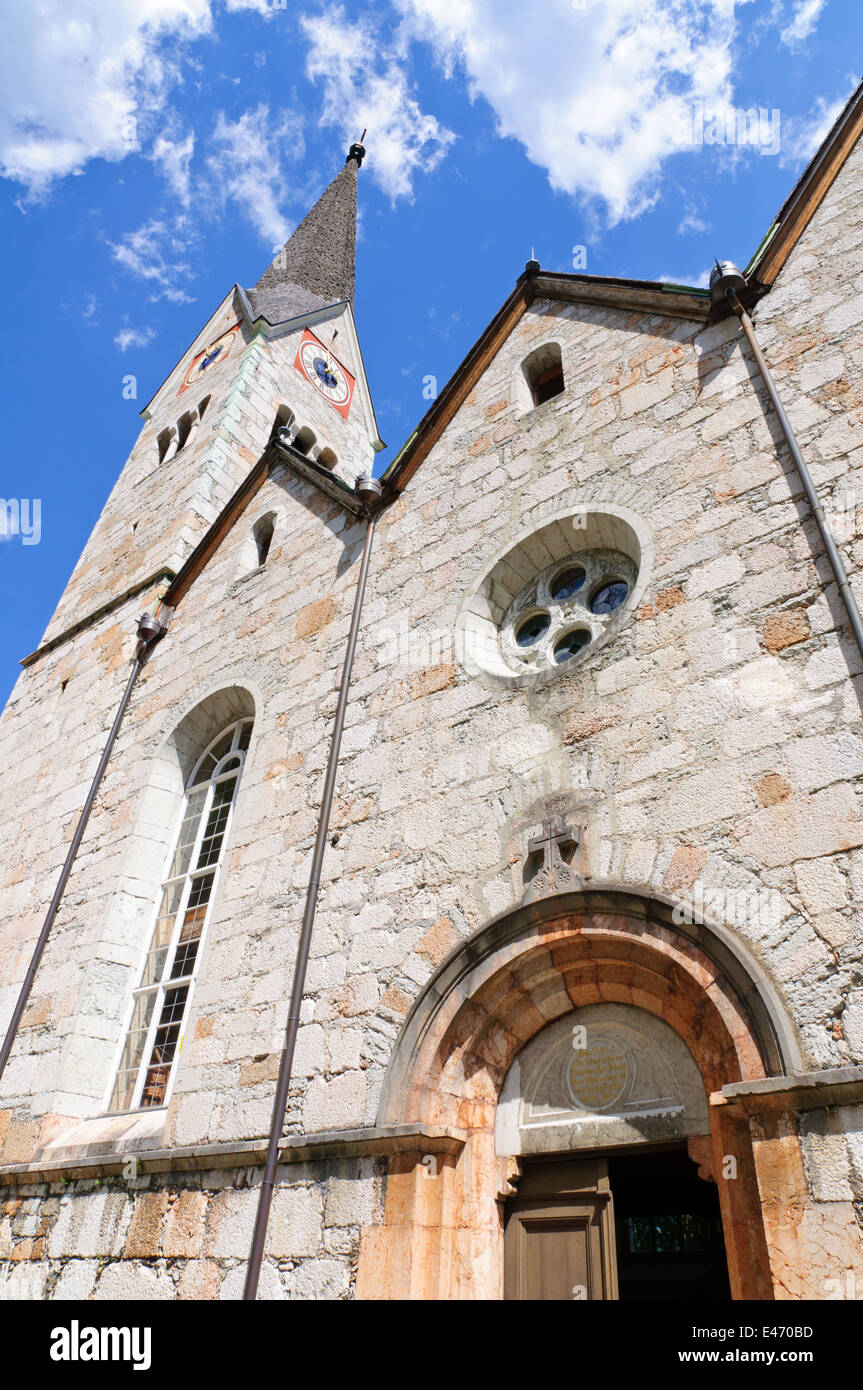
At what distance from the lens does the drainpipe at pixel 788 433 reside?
4.32 meters

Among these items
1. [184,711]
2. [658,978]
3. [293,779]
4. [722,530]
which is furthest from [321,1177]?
[184,711]

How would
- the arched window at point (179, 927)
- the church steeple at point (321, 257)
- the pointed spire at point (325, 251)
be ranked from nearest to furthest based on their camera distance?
the arched window at point (179, 927) → the church steeple at point (321, 257) → the pointed spire at point (325, 251)

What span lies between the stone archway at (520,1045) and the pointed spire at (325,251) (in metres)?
18.0

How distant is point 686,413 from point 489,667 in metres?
2.11

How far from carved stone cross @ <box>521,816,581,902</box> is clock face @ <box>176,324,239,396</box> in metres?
13.0

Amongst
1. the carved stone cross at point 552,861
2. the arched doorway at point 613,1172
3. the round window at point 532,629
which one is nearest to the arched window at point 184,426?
the round window at point 532,629

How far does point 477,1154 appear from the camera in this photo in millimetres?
4582

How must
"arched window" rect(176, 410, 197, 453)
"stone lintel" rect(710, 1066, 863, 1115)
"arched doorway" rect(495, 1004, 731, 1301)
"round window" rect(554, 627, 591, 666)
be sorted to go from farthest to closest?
"arched window" rect(176, 410, 197, 453) → "round window" rect(554, 627, 591, 666) → "arched doorway" rect(495, 1004, 731, 1301) → "stone lintel" rect(710, 1066, 863, 1115)

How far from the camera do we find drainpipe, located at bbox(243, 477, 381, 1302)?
4.63 meters

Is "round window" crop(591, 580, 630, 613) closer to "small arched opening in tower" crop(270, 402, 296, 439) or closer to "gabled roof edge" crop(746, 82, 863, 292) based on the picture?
"gabled roof edge" crop(746, 82, 863, 292)

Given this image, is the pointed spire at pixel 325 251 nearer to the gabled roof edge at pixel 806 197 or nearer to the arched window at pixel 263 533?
the arched window at pixel 263 533

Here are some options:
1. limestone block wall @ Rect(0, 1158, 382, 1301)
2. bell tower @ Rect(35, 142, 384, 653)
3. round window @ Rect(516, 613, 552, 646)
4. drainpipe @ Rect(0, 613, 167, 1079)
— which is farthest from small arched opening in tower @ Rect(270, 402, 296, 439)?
limestone block wall @ Rect(0, 1158, 382, 1301)
